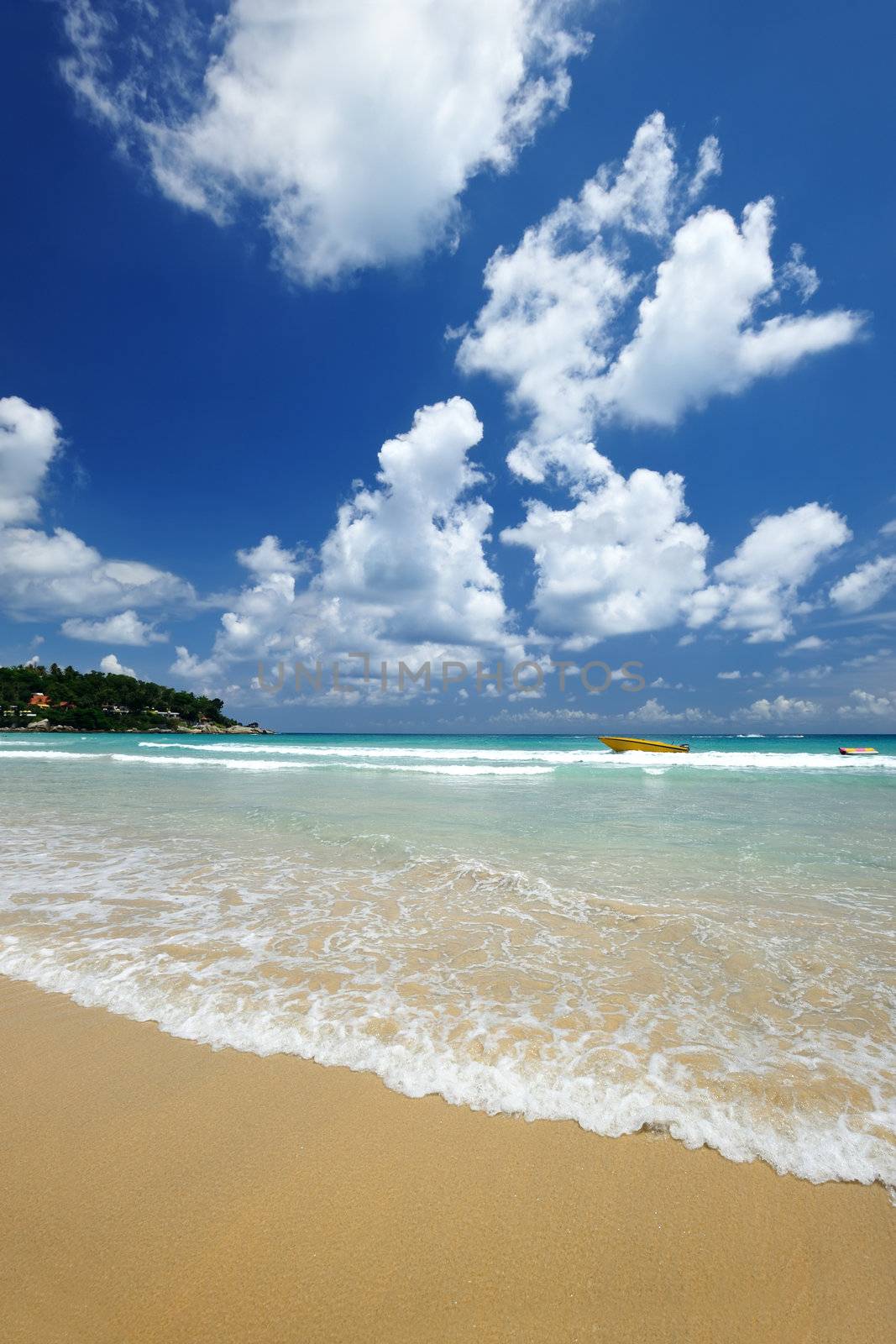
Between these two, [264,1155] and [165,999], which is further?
[165,999]

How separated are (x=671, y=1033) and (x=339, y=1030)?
2.07 meters

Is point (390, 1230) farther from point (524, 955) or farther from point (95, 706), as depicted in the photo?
point (95, 706)

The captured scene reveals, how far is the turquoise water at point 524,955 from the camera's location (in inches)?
117

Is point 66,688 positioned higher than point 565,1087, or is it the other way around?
point 66,688

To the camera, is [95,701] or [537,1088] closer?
[537,1088]

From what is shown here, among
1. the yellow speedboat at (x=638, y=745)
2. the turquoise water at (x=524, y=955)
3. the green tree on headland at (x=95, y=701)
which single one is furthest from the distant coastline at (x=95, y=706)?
the turquoise water at (x=524, y=955)

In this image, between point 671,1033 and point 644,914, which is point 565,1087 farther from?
point 644,914

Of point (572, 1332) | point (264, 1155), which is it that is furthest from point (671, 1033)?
point (264, 1155)

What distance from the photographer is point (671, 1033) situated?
3535 mm

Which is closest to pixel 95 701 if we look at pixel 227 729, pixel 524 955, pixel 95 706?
pixel 95 706

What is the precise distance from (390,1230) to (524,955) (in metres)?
2.79

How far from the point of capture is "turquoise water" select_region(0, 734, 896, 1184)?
2.98 meters

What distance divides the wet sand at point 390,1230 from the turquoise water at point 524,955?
0.27 metres

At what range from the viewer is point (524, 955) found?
479 centimetres
